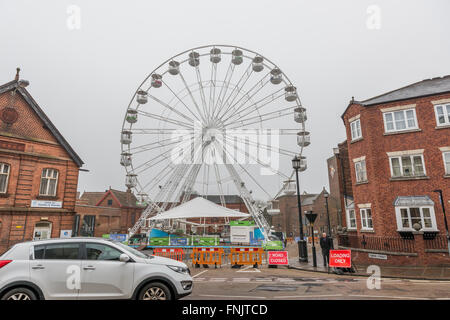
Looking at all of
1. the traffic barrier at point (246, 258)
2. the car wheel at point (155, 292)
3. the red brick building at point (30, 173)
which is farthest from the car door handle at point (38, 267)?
the red brick building at point (30, 173)

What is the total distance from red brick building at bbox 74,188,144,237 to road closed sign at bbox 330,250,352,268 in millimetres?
36099

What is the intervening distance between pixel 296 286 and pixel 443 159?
12.7 m

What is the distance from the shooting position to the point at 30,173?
17.8 m

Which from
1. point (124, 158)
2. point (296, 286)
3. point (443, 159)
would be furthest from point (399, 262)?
point (124, 158)

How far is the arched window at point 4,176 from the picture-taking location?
16875 mm

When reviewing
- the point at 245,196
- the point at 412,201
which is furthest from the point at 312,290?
the point at 245,196

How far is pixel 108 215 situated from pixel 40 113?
32674 millimetres

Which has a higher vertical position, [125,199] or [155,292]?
[125,199]

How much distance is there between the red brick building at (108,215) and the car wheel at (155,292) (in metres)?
39.8

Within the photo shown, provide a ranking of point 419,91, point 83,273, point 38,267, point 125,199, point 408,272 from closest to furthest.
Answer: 1. point 38,267
2. point 83,273
3. point 408,272
4. point 419,91
5. point 125,199

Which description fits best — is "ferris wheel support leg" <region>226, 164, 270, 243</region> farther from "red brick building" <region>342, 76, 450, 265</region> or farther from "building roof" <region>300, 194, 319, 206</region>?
"building roof" <region>300, 194, 319, 206</region>

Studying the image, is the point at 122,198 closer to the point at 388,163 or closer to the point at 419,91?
the point at 388,163

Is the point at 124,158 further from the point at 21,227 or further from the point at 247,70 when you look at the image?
the point at 247,70

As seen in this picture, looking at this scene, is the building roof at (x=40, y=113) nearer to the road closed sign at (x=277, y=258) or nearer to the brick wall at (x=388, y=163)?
the road closed sign at (x=277, y=258)
